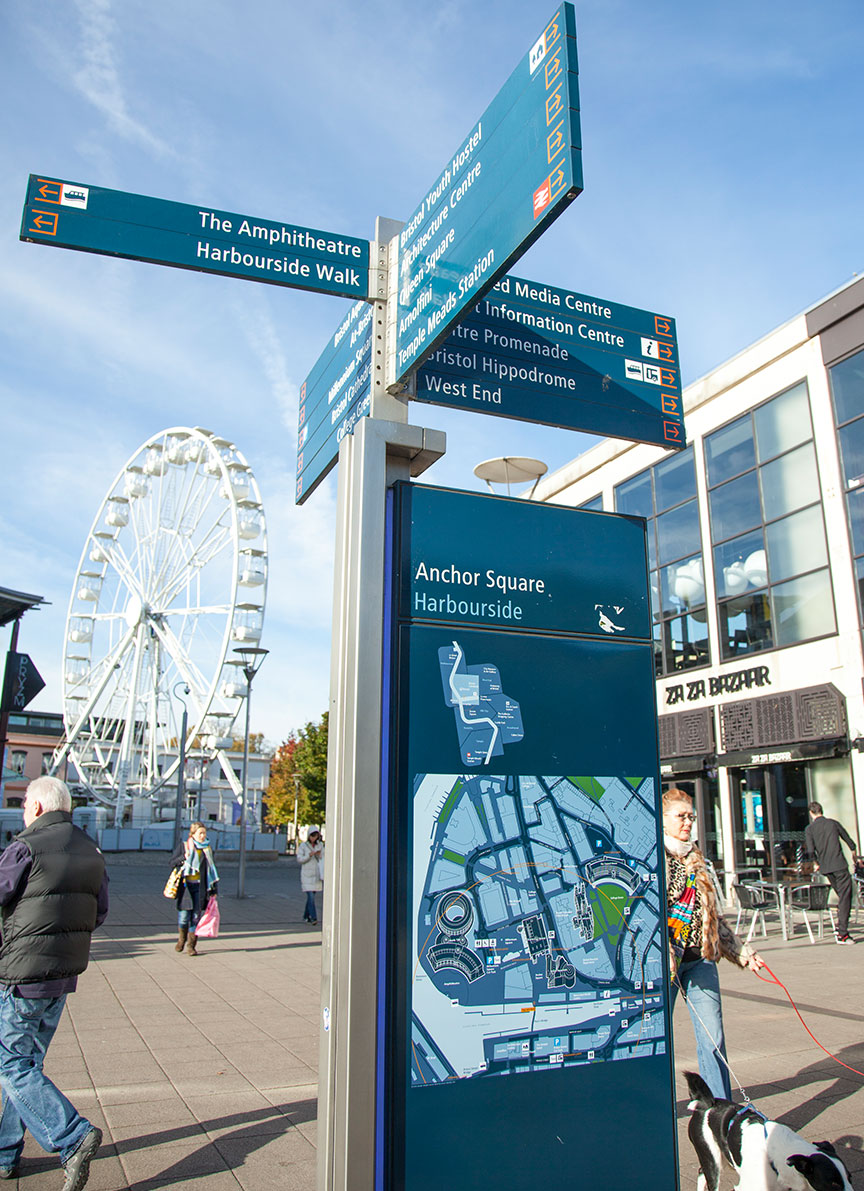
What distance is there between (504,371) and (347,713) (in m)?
1.61

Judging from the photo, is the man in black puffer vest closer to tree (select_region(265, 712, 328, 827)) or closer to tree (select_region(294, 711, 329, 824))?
tree (select_region(265, 712, 328, 827))

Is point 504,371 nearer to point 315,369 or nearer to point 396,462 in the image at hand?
point 396,462

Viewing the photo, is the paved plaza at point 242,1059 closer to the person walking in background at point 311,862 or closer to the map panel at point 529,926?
the map panel at point 529,926

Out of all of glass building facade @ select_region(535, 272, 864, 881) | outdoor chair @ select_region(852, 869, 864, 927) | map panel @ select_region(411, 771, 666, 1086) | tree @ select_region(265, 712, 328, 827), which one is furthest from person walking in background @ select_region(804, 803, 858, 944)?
tree @ select_region(265, 712, 328, 827)

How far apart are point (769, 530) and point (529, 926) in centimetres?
1961

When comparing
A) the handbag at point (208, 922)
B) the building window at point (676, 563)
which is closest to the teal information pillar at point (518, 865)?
the handbag at point (208, 922)

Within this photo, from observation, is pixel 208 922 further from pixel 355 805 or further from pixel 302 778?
pixel 302 778

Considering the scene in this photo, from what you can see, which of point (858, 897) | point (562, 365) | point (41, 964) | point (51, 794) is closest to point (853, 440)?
point (858, 897)

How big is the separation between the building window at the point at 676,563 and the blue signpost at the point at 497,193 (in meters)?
21.0

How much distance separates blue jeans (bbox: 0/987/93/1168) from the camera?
3938mm

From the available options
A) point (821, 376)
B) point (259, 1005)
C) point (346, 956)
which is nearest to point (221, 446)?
point (821, 376)

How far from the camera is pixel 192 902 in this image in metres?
11.9

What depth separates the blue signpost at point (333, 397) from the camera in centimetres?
402

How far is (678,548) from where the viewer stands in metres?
24.8
